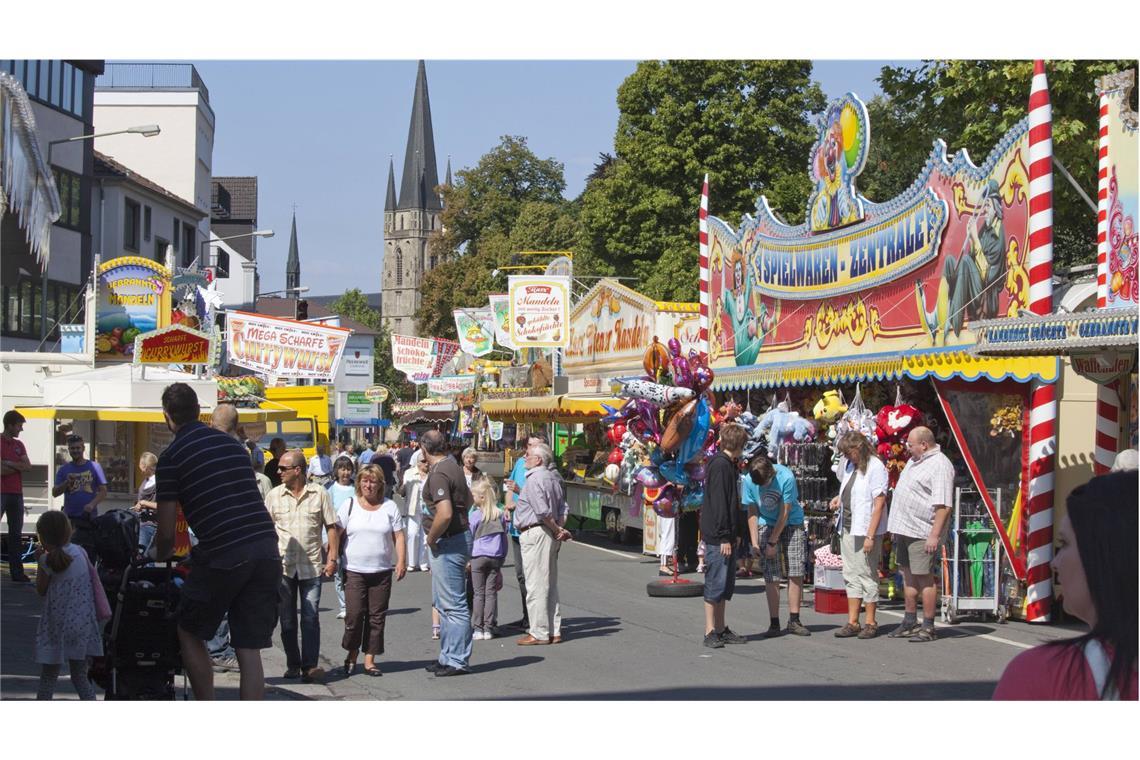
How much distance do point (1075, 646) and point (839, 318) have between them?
14.8 m

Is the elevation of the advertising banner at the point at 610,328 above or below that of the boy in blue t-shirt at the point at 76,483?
above

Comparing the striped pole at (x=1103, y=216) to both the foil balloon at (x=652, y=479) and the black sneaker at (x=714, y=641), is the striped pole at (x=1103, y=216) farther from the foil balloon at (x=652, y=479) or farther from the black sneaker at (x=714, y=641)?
the foil balloon at (x=652, y=479)

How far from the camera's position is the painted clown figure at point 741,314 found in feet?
68.0

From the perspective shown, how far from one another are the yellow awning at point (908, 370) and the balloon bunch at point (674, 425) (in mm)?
1456

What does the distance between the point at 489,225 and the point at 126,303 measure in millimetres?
46064

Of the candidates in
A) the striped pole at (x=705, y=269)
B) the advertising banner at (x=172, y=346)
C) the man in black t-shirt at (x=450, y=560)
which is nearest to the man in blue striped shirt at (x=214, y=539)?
the man in black t-shirt at (x=450, y=560)

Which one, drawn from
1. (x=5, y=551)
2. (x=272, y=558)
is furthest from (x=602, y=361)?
(x=272, y=558)

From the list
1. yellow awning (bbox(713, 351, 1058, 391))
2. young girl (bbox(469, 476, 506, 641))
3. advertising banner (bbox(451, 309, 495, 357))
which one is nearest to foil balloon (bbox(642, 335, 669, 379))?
yellow awning (bbox(713, 351, 1058, 391))

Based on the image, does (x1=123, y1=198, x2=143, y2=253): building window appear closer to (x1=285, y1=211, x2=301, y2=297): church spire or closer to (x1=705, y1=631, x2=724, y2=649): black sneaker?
(x1=705, y1=631, x2=724, y2=649): black sneaker

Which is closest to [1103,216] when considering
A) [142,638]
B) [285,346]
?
[142,638]

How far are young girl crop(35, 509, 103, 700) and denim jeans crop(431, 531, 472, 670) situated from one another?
2819mm

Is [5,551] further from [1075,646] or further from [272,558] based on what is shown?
[1075,646]

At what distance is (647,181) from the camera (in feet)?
149

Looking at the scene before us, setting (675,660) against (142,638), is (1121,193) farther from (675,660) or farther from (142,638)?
(142,638)
